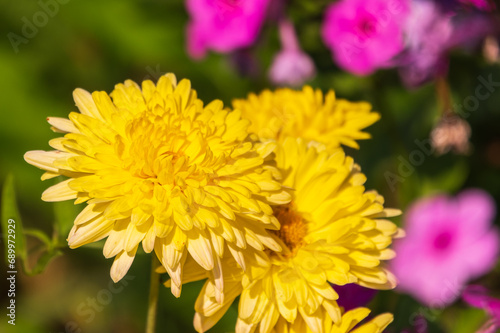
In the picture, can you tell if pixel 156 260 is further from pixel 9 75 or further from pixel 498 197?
pixel 9 75

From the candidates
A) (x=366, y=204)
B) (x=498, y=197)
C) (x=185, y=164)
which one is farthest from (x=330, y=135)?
(x=498, y=197)

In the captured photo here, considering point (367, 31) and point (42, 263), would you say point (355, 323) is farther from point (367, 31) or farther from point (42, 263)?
point (367, 31)

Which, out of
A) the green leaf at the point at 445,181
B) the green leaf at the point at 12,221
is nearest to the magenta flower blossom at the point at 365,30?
the green leaf at the point at 445,181

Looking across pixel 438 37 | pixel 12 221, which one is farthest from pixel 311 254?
pixel 438 37

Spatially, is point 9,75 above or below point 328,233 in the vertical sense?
above

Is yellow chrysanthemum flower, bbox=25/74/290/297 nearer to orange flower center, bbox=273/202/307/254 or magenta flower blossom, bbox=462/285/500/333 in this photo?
orange flower center, bbox=273/202/307/254

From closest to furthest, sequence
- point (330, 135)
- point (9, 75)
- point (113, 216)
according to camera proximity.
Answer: point (113, 216) < point (330, 135) < point (9, 75)
